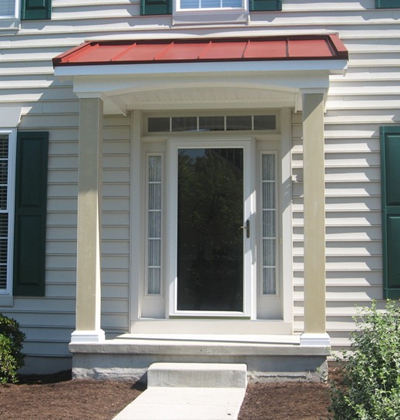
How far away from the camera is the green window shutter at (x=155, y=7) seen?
8.01m

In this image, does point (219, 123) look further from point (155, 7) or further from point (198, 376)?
point (198, 376)

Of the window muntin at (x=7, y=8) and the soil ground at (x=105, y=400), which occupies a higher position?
the window muntin at (x=7, y=8)

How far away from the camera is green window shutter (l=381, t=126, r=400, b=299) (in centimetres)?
751

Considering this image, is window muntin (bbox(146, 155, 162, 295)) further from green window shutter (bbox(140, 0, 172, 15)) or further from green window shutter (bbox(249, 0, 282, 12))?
green window shutter (bbox(249, 0, 282, 12))

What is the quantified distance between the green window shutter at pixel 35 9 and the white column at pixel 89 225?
1911mm

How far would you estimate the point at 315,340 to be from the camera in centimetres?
657

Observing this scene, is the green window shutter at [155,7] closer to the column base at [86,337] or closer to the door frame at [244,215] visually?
the door frame at [244,215]

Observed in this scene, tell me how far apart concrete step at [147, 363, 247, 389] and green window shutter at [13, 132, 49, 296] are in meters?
2.19

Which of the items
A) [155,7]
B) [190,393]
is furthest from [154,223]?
[155,7]

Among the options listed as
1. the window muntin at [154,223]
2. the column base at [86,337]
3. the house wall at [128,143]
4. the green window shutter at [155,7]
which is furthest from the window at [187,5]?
the column base at [86,337]

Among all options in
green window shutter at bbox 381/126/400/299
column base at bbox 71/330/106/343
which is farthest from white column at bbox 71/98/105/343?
green window shutter at bbox 381/126/400/299

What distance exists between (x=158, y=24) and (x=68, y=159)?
200 cm

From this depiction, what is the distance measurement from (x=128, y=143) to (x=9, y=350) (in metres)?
2.79

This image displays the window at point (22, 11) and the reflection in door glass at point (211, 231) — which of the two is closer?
the reflection in door glass at point (211, 231)
